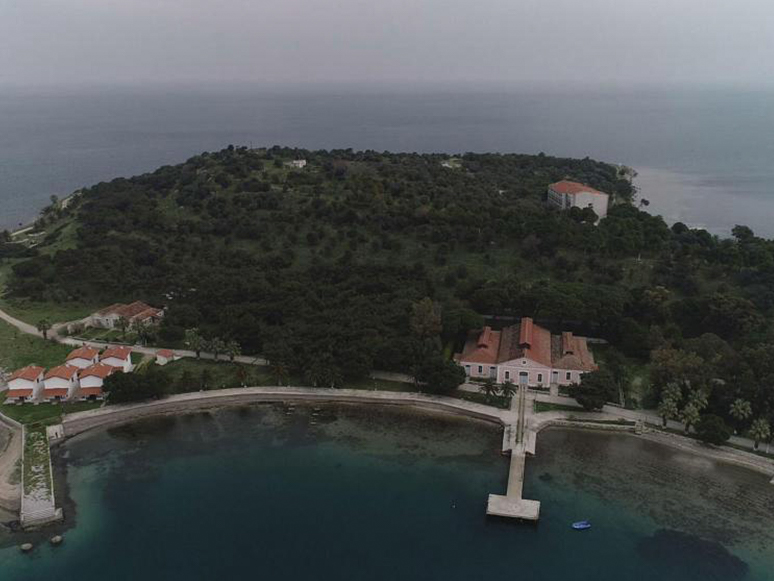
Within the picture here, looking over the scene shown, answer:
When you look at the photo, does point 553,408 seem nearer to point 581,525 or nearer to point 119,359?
point 581,525

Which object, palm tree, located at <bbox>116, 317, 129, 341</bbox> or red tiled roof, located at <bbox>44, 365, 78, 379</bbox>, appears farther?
palm tree, located at <bbox>116, 317, 129, 341</bbox>

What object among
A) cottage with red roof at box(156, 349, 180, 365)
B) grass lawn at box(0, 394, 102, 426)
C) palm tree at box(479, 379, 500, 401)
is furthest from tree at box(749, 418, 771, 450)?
grass lawn at box(0, 394, 102, 426)

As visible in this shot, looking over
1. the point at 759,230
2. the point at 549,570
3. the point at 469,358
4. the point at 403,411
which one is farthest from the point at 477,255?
the point at 759,230

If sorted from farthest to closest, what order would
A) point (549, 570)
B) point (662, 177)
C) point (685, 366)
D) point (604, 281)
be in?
point (662, 177) → point (604, 281) → point (685, 366) → point (549, 570)

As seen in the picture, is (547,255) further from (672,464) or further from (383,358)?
(672,464)

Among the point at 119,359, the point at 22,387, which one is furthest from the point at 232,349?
the point at 22,387

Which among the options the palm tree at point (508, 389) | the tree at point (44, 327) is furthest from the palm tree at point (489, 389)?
the tree at point (44, 327)

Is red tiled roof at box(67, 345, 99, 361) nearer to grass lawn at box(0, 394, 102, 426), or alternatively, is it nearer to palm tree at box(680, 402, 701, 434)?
grass lawn at box(0, 394, 102, 426)
